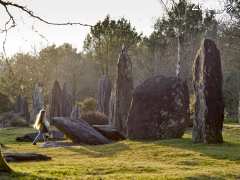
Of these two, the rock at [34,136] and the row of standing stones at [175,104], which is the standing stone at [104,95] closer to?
the rock at [34,136]

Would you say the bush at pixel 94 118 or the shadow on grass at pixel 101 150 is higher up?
the bush at pixel 94 118

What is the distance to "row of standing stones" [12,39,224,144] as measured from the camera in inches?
839

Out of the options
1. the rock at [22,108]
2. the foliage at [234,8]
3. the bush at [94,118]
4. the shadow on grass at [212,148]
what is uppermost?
the foliage at [234,8]

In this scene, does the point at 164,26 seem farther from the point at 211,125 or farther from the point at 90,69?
the point at 211,125

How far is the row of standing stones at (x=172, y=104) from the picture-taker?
69.9 ft

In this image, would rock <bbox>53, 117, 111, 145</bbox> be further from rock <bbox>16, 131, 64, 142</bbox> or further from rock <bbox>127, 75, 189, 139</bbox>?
rock <bbox>16, 131, 64, 142</bbox>

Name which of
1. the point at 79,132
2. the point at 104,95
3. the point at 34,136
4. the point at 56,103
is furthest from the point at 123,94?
the point at 56,103

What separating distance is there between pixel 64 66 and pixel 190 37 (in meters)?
25.8

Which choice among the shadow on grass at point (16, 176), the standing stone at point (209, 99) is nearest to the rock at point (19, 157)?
the shadow on grass at point (16, 176)

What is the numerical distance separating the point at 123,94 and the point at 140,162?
14559 mm

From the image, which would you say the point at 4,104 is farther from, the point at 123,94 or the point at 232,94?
the point at 123,94

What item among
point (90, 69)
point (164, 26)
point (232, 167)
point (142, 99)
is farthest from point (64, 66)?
point (232, 167)

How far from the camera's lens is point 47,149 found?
22.7 meters

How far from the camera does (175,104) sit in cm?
2450
